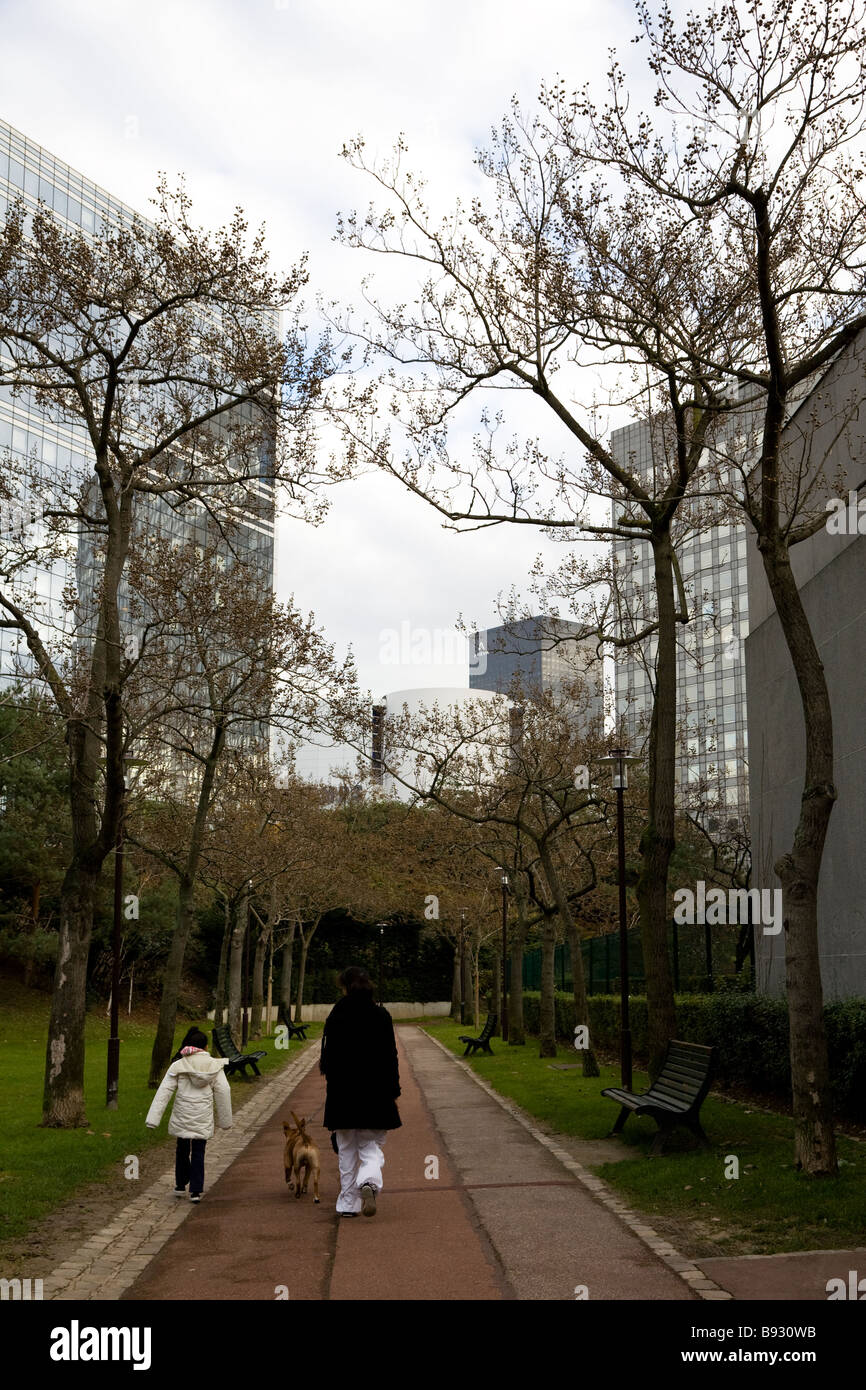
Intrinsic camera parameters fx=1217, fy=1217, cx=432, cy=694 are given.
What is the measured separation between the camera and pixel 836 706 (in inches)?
673

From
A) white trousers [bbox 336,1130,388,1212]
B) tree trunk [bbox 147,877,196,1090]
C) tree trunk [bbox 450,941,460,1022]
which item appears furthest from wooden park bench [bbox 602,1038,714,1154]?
tree trunk [bbox 450,941,460,1022]

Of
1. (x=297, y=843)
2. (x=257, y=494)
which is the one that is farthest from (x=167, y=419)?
(x=297, y=843)

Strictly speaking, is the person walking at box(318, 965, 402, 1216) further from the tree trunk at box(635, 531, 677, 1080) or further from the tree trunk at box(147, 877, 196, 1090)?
the tree trunk at box(147, 877, 196, 1090)

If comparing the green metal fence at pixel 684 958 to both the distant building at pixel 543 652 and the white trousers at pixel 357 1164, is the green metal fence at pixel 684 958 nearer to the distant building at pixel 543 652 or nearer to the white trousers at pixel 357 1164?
the distant building at pixel 543 652

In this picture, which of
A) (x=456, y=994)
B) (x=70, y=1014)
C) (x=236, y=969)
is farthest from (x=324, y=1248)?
(x=456, y=994)

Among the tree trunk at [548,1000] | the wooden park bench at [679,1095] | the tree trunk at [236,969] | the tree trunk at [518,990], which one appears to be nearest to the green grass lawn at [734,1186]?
the wooden park bench at [679,1095]

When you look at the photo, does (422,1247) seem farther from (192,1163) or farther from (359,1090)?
(192,1163)

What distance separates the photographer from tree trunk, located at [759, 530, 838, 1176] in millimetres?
9805

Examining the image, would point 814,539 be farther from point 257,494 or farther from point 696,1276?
point 696,1276

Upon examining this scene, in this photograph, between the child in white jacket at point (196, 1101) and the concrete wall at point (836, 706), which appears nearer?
the child in white jacket at point (196, 1101)

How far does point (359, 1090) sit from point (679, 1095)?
4375mm

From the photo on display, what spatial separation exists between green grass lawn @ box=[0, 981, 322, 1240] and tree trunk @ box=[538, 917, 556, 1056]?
634cm

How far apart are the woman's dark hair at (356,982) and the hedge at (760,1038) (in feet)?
15.2

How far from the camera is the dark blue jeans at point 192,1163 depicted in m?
10.2
